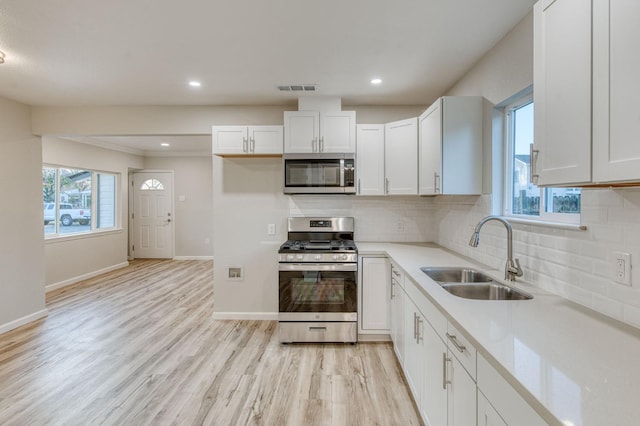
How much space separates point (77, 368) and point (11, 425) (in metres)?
0.65

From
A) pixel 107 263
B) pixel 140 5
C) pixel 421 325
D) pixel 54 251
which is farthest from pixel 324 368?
pixel 107 263

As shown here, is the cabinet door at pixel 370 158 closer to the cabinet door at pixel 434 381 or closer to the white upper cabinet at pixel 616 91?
the cabinet door at pixel 434 381

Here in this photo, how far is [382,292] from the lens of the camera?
9.89ft

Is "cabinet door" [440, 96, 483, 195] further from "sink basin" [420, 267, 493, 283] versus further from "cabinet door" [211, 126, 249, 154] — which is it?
"cabinet door" [211, 126, 249, 154]

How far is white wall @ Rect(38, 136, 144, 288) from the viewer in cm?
498

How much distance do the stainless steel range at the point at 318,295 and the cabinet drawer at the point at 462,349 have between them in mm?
1586

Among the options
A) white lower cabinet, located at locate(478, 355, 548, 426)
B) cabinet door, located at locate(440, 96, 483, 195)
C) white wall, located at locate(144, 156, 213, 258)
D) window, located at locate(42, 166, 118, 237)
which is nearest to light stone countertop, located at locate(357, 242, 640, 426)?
white lower cabinet, located at locate(478, 355, 548, 426)

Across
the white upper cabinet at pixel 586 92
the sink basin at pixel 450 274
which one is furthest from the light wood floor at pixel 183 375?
the white upper cabinet at pixel 586 92

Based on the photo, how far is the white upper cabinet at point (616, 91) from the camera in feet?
2.92

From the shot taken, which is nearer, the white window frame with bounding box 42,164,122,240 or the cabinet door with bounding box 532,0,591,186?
the cabinet door with bounding box 532,0,591,186

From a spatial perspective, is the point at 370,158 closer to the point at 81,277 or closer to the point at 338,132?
the point at 338,132

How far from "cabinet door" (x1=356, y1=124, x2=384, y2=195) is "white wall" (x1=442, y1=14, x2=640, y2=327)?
91 cm

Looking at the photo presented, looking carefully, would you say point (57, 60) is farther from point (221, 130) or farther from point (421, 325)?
point (421, 325)

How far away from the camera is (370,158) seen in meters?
3.31
